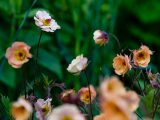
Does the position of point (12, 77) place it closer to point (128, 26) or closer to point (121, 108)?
point (121, 108)

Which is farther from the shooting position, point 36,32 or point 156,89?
point 36,32

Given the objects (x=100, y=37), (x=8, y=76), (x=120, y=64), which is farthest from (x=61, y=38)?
(x=120, y=64)

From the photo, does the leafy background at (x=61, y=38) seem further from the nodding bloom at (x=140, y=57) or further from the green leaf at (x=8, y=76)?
the nodding bloom at (x=140, y=57)

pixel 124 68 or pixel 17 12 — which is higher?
pixel 17 12

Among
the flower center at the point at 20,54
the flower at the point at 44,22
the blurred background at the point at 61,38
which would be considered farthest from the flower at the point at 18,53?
the blurred background at the point at 61,38

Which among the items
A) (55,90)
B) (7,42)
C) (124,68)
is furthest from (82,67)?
(7,42)

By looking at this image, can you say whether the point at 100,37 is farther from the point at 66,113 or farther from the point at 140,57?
the point at 66,113

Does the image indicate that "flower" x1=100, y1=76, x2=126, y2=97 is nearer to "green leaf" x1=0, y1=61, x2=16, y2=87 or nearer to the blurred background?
the blurred background
